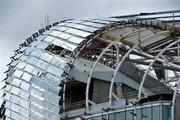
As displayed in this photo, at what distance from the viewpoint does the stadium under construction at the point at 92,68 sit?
80.0 metres

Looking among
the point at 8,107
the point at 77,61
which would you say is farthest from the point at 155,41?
the point at 8,107

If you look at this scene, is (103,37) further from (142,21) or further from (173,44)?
(173,44)

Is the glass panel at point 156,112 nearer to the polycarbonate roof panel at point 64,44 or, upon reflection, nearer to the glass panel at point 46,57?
the polycarbonate roof panel at point 64,44

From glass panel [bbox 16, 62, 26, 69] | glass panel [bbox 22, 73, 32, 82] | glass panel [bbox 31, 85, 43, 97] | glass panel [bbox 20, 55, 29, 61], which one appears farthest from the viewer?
glass panel [bbox 20, 55, 29, 61]

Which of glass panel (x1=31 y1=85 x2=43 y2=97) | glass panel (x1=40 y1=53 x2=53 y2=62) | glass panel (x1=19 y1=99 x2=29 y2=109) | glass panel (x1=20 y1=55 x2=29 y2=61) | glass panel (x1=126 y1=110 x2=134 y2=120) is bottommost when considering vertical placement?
glass panel (x1=126 y1=110 x2=134 y2=120)

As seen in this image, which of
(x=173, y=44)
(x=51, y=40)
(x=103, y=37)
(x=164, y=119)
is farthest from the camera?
(x=51, y=40)

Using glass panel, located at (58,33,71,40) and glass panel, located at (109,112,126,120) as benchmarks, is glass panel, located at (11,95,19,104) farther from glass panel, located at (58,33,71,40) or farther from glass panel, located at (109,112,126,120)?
glass panel, located at (109,112,126,120)

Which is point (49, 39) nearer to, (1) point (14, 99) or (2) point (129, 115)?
(1) point (14, 99)

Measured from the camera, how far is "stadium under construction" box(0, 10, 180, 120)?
80.0m

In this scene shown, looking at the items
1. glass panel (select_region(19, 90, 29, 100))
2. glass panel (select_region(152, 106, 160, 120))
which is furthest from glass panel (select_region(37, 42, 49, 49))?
glass panel (select_region(152, 106, 160, 120))

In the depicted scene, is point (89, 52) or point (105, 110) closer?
point (105, 110)

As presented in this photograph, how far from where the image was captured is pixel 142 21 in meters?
85.9

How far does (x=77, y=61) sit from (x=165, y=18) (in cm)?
982

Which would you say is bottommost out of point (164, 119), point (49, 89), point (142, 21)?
point (164, 119)
